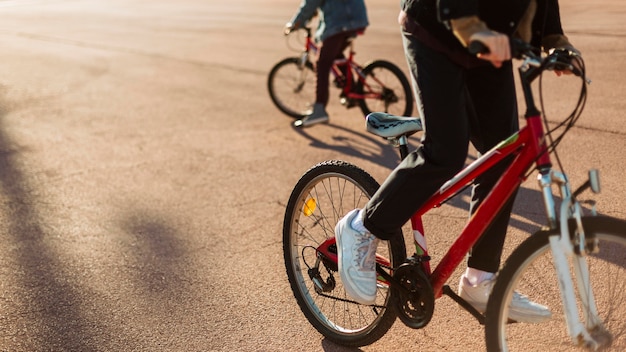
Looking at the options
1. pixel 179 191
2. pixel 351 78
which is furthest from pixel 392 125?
pixel 351 78

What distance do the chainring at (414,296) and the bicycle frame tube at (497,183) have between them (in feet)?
0.14

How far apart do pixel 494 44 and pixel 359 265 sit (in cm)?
109

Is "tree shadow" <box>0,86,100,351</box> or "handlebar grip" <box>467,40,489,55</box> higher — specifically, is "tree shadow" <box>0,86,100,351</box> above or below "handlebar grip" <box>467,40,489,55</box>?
below

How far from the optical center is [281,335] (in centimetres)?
367

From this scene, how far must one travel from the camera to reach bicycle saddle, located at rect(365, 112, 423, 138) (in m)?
3.02

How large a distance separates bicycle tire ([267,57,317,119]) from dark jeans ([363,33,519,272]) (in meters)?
5.12

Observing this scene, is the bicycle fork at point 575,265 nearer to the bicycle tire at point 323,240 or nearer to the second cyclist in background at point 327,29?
the bicycle tire at point 323,240

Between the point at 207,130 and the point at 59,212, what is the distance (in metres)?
2.24

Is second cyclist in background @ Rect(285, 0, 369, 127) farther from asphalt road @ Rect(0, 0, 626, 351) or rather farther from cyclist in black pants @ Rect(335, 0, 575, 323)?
cyclist in black pants @ Rect(335, 0, 575, 323)

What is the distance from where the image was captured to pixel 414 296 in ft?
9.99

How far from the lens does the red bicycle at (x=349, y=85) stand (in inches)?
287

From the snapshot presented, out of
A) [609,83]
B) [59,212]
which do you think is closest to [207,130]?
[59,212]

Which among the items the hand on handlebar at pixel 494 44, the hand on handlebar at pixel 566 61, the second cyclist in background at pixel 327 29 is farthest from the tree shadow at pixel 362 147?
the hand on handlebar at pixel 494 44

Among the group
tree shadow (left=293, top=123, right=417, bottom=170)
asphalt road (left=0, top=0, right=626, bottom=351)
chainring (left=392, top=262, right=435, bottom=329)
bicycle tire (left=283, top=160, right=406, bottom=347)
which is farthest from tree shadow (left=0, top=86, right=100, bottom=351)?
tree shadow (left=293, top=123, right=417, bottom=170)
